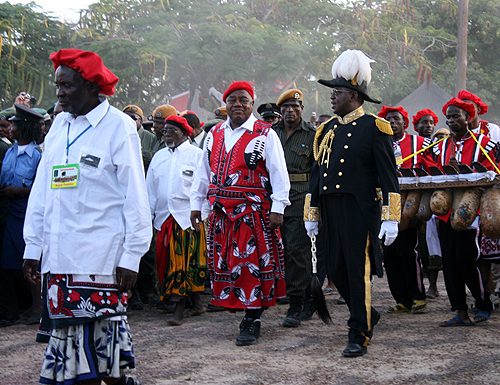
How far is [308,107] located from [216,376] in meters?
24.8

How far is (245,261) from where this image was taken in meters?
5.49

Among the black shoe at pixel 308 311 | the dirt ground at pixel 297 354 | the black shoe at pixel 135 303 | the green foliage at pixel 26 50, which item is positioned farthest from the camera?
the green foliage at pixel 26 50

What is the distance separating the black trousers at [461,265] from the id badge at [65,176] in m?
3.94

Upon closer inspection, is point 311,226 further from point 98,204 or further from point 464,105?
point 98,204

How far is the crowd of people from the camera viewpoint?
3.37 metres

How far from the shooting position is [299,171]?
661 centimetres

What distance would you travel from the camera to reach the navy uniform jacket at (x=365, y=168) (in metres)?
4.90

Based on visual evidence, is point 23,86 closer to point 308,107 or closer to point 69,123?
point 308,107

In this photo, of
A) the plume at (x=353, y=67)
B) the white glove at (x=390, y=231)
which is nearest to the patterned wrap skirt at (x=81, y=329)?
the white glove at (x=390, y=231)

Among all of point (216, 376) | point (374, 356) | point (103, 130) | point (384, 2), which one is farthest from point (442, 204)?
point (384, 2)

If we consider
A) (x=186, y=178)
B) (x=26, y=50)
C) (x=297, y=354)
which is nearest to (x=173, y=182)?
(x=186, y=178)

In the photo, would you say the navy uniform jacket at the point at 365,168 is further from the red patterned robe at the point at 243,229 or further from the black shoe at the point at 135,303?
the black shoe at the point at 135,303

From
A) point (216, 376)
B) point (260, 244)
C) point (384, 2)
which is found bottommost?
point (216, 376)

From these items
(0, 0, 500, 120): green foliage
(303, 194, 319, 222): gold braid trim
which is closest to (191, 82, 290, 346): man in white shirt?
(303, 194, 319, 222): gold braid trim
